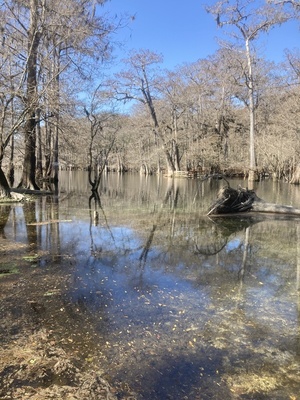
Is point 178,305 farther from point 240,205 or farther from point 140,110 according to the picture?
point 140,110

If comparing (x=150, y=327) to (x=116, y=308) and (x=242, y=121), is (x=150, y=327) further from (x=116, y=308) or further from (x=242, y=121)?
(x=242, y=121)

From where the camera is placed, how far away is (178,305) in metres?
4.14

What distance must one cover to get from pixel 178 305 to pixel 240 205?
8.35 meters

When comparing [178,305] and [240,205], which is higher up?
[240,205]

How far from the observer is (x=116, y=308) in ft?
13.1

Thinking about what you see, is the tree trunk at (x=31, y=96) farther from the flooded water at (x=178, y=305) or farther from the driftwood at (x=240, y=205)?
the driftwood at (x=240, y=205)

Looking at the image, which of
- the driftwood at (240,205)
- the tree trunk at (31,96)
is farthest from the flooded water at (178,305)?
the tree trunk at (31,96)

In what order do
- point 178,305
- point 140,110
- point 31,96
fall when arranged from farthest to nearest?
point 140,110, point 31,96, point 178,305

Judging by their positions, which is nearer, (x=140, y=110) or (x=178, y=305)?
(x=178, y=305)

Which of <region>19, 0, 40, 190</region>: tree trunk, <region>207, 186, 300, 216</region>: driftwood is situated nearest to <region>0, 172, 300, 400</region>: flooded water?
<region>207, 186, 300, 216</region>: driftwood

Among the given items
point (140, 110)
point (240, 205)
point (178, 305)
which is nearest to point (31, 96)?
point (240, 205)

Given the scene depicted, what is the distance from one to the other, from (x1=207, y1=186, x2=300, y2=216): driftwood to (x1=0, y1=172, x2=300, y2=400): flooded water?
275cm

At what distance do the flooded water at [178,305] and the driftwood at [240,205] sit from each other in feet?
9.02

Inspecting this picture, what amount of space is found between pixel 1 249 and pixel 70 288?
2.47 meters
